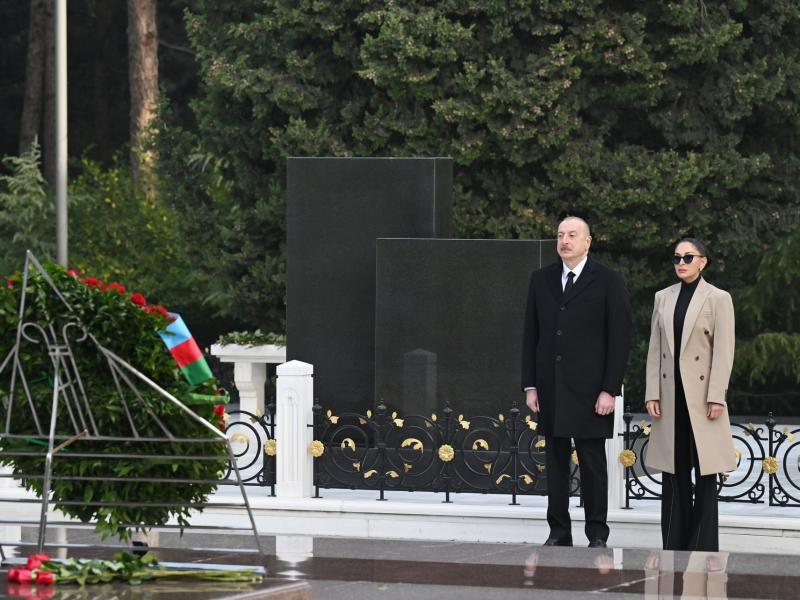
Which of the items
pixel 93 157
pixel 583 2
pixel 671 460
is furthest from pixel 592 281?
pixel 93 157

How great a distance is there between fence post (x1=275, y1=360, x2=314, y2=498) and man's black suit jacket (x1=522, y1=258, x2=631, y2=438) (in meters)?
2.97

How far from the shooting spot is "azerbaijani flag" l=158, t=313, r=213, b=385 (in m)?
6.95

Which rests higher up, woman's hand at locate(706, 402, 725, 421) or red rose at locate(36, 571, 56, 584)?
woman's hand at locate(706, 402, 725, 421)

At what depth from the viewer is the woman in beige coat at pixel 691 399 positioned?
358 inches

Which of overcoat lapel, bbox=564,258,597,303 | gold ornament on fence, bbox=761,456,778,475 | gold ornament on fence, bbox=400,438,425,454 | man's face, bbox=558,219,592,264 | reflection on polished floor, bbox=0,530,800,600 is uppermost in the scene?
man's face, bbox=558,219,592,264

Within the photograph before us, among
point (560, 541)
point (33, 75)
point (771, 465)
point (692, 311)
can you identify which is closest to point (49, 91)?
point (33, 75)

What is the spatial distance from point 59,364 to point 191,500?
1.01 m

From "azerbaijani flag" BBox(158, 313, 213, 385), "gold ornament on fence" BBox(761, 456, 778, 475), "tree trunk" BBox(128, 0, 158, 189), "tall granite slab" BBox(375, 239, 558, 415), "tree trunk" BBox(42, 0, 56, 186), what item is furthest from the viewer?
"tree trunk" BBox(42, 0, 56, 186)

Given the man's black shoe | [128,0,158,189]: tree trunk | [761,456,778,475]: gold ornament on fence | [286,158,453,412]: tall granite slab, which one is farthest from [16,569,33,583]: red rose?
[128,0,158,189]: tree trunk

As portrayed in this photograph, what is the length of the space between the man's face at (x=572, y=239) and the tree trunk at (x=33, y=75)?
27108 mm

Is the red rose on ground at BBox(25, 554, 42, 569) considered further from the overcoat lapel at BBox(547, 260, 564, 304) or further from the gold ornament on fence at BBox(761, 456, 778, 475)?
the gold ornament on fence at BBox(761, 456, 778, 475)

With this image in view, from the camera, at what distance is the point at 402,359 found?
12789 mm

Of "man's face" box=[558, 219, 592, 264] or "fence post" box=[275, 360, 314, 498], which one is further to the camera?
"fence post" box=[275, 360, 314, 498]

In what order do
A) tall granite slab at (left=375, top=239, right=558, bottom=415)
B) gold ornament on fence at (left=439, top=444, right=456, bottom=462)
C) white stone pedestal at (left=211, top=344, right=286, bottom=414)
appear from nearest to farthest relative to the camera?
gold ornament on fence at (left=439, top=444, right=456, bottom=462)
tall granite slab at (left=375, top=239, right=558, bottom=415)
white stone pedestal at (left=211, top=344, right=286, bottom=414)
